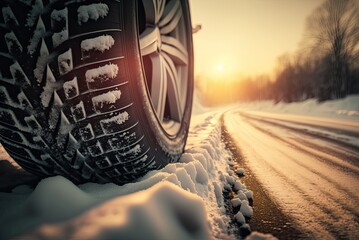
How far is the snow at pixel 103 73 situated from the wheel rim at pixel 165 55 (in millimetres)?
437

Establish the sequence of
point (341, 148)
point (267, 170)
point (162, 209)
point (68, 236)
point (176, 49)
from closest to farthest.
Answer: point (68, 236)
point (162, 209)
point (176, 49)
point (267, 170)
point (341, 148)

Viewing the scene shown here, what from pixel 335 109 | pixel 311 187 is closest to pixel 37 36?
pixel 311 187

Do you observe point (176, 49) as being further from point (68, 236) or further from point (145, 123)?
point (68, 236)

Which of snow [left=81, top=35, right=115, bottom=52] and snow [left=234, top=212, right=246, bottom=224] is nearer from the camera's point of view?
snow [left=81, top=35, right=115, bottom=52]

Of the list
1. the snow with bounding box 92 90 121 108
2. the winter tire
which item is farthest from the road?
the snow with bounding box 92 90 121 108

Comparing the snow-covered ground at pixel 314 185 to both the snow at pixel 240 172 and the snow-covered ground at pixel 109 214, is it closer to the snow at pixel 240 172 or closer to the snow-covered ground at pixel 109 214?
the snow at pixel 240 172

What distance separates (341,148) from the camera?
3.31m

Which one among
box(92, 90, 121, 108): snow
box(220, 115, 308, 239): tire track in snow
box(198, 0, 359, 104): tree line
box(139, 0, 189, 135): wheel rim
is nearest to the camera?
box(92, 90, 121, 108): snow

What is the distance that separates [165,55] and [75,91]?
106 centimetres

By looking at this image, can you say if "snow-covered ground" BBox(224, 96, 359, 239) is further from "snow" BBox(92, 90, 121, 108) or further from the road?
"snow" BBox(92, 90, 121, 108)

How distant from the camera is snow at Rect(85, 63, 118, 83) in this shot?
2.86ft

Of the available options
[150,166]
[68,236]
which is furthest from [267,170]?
[68,236]

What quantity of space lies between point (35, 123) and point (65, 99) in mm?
178

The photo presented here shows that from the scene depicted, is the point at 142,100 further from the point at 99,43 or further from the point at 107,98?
the point at 99,43
